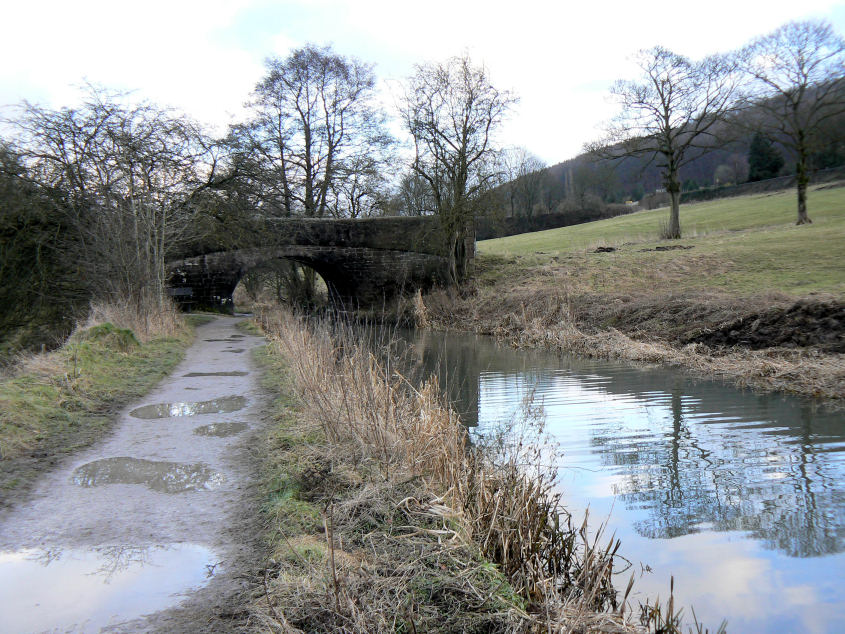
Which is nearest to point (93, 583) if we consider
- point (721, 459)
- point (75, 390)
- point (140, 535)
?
point (140, 535)

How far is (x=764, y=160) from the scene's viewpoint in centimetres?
4866

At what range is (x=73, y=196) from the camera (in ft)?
48.2

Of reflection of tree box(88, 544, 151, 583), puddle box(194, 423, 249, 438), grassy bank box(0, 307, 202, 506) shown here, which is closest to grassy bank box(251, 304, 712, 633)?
puddle box(194, 423, 249, 438)

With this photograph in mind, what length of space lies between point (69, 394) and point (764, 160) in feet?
176

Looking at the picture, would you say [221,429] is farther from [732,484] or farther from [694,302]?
[694,302]

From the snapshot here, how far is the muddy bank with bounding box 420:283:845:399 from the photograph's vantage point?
32.6ft

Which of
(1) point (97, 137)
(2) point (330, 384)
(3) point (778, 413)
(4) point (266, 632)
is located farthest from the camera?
(1) point (97, 137)

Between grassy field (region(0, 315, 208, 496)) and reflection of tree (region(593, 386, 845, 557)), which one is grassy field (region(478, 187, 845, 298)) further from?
grassy field (region(0, 315, 208, 496))

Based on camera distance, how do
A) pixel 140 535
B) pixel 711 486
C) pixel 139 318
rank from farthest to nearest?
pixel 139 318 → pixel 711 486 → pixel 140 535

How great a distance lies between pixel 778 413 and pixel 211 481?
23.6 ft

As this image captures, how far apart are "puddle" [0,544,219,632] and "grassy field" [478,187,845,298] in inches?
496

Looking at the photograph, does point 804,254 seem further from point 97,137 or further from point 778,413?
point 97,137

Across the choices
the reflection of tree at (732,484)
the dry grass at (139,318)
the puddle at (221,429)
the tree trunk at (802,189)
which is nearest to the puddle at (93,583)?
the puddle at (221,429)

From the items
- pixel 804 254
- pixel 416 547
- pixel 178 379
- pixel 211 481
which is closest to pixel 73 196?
pixel 178 379
